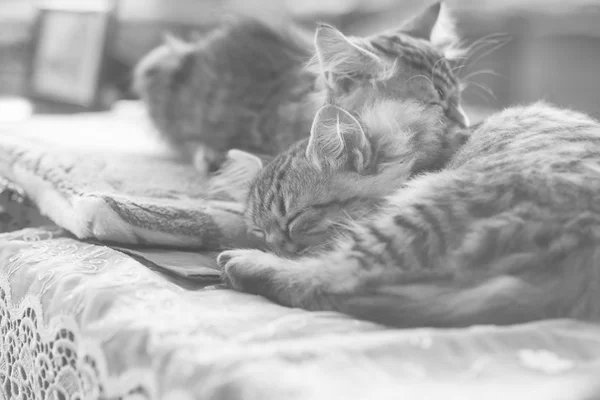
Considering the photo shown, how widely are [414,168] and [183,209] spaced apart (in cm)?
50

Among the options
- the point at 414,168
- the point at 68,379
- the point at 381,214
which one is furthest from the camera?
the point at 414,168

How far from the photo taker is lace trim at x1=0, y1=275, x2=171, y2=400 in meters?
0.82

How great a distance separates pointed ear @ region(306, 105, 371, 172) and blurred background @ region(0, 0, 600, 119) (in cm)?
238

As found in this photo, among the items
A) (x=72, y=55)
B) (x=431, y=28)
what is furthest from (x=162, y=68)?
(x=72, y=55)

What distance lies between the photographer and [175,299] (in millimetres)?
981

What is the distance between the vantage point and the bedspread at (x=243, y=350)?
0.71m

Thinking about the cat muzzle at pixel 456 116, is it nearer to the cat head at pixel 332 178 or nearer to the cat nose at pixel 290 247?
the cat head at pixel 332 178

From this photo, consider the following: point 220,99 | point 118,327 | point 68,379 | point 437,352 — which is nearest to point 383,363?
point 437,352

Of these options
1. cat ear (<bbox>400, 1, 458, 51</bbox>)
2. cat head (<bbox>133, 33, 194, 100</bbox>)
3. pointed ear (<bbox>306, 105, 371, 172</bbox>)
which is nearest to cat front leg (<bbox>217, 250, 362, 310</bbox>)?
pointed ear (<bbox>306, 105, 371, 172</bbox>)

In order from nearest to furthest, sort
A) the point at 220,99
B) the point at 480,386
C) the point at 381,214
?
the point at 480,386, the point at 381,214, the point at 220,99

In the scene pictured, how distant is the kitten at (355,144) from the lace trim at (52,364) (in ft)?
1.40

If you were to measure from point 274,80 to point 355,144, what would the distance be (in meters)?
1.05

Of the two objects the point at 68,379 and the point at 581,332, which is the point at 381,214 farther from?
the point at 68,379

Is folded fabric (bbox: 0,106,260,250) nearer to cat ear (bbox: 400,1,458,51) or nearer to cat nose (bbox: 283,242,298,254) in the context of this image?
cat nose (bbox: 283,242,298,254)
